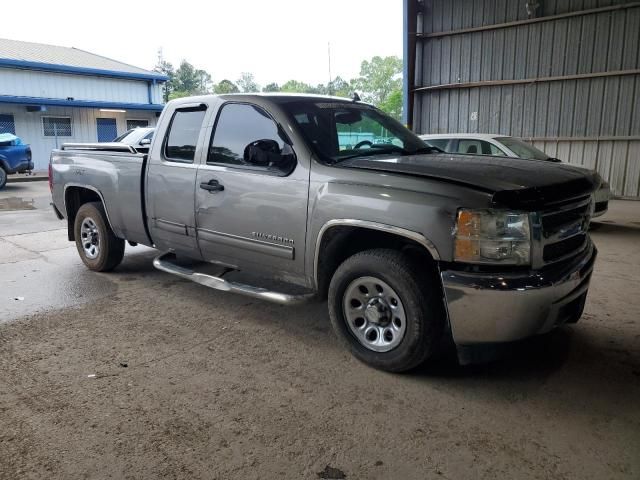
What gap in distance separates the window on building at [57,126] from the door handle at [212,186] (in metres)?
21.7

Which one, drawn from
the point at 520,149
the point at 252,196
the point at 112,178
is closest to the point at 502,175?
the point at 252,196

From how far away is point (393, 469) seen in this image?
2.53 metres

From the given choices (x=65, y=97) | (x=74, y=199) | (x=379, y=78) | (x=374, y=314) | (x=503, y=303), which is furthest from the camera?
(x=379, y=78)

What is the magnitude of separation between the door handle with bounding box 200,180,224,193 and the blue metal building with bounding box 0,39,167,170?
20200 mm

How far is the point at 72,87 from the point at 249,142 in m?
23.2

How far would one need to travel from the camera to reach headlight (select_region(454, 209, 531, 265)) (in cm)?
298

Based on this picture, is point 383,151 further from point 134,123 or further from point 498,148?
point 134,123

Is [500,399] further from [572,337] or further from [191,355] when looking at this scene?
[191,355]

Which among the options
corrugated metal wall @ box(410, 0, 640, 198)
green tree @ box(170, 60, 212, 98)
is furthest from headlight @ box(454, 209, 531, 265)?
green tree @ box(170, 60, 212, 98)

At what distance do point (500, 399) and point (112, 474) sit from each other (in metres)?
2.21

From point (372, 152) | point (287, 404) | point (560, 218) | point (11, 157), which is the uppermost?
point (372, 152)

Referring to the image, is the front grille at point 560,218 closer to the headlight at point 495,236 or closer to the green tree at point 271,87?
the headlight at point 495,236

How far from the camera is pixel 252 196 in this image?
13.3 feet

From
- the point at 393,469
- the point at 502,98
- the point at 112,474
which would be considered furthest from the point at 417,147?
the point at 502,98
